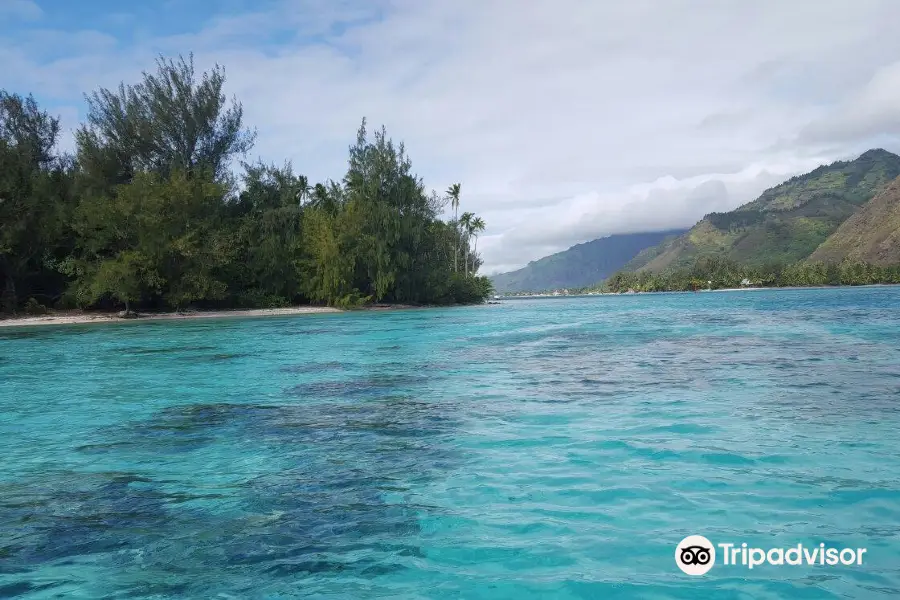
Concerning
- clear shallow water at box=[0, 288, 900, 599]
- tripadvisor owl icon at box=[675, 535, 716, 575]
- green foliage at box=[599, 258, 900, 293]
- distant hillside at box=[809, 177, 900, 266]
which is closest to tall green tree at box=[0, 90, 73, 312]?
clear shallow water at box=[0, 288, 900, 599]

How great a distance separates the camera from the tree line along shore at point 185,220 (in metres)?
48.9

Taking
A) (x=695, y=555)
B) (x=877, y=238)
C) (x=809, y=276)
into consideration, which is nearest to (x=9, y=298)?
(x=695, y=555)

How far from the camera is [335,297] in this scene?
208 feet

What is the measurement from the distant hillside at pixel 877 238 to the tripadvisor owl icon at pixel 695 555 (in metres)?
195

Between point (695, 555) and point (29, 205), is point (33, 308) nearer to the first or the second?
point (29, 205)

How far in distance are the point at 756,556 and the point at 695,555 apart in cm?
44

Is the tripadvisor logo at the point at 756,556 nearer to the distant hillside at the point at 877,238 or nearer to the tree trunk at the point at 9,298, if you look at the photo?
the tree trunk at the point at 9,298

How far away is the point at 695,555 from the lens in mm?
4590

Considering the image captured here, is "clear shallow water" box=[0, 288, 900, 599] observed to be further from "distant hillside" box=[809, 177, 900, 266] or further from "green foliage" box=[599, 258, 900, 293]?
"distant hillside" box=[809, 177, 900, 266]

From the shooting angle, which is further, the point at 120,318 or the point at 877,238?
the point at 877,238

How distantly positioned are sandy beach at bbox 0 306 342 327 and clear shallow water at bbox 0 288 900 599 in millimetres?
38157

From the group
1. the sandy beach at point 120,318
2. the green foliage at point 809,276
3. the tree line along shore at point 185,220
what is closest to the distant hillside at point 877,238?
the green foliage at point 809,276

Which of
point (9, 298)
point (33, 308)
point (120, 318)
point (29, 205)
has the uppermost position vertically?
point (29, 205)

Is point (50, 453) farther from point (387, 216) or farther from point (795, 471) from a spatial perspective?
point (387, 216)
